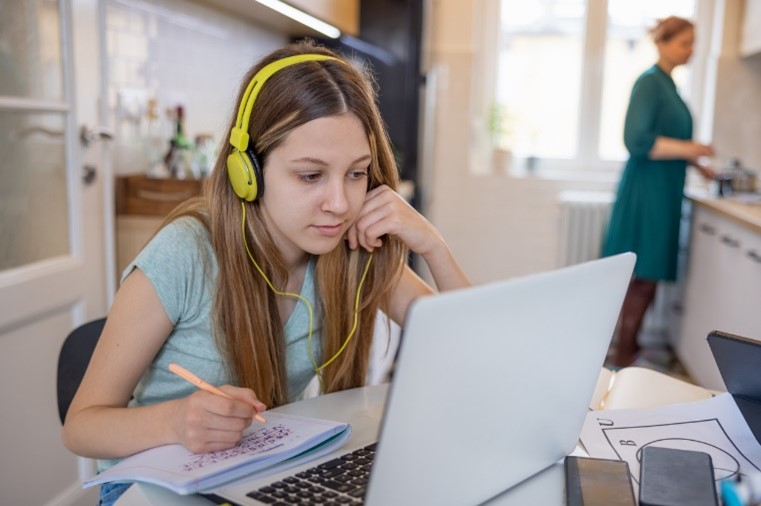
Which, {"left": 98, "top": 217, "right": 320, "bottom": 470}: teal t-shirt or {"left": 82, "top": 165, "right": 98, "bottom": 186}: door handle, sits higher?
{"left": 82, "top": 165, "right": 98, "bottom": 186}: door handle

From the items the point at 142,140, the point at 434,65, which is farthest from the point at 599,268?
the point at 434,65

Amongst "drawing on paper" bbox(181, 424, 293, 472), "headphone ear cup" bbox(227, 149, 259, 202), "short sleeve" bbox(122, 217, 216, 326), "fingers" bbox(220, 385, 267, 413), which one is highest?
"headphone ear cup" bbox(227, 149, 259, 202)

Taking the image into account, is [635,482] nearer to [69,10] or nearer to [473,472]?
[473,472]

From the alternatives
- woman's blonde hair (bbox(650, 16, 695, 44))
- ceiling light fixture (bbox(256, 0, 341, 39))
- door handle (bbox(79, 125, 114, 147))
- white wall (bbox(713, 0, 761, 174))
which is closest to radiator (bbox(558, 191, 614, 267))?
white wall (bbox(713, 0, 761, 174))

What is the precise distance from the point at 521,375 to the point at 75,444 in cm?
57

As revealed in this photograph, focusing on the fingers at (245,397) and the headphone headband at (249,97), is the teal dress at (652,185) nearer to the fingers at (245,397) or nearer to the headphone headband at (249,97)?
the headphone headband at (249,97)

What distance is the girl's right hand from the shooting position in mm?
785

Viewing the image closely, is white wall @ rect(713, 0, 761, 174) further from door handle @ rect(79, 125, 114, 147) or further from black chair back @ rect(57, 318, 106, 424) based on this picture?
black chair back @ rect(57, 318, 106, 424)

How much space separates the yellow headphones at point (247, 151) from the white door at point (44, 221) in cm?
82

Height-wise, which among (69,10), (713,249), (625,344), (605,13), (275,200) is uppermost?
(605,13)

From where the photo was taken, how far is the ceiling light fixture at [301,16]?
7.99 ft

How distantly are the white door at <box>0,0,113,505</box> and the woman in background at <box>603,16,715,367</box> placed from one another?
2.28m

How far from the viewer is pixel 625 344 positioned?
141 inches

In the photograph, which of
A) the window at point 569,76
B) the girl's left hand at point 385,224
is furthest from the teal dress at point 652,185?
the girl's left hand at point 385,224
